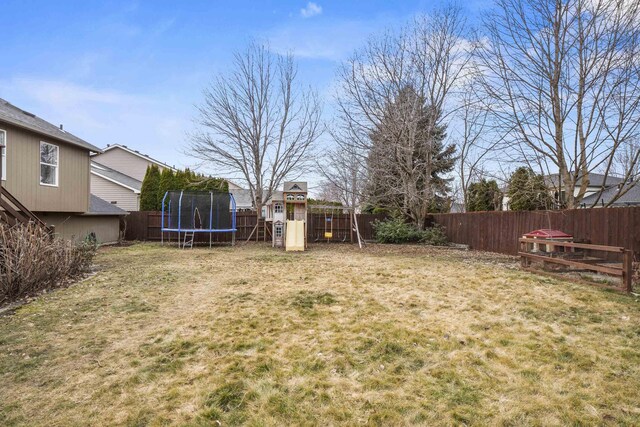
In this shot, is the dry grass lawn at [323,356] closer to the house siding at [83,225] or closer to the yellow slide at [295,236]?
the yellow slide at [295,236]

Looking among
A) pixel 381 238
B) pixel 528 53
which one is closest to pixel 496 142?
pixel 528 53

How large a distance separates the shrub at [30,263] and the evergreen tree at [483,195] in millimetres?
18138

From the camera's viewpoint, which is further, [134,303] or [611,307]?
[134,303]

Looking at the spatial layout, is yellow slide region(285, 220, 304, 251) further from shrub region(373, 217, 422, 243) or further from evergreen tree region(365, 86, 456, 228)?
shrub region(373, 217, 422, 243)

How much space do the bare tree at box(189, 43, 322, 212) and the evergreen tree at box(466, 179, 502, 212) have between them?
371 inches

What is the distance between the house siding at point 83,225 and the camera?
1220 centimetres

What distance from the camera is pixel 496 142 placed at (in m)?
10.6

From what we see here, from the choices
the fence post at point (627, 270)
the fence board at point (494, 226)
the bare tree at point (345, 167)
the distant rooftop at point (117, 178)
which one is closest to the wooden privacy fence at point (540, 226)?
the fence board at point (494, 226)

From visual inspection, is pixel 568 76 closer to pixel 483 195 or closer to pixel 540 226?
pixel 540 226

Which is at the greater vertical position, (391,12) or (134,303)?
(391,12)

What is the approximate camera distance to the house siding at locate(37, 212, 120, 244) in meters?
12.2

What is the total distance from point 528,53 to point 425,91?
5355 millimetres

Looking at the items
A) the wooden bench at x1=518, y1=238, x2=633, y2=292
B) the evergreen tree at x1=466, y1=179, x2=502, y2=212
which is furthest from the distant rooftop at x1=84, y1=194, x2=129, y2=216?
the evergreen tree at x1=466, y1=179, x2=502, y2=212

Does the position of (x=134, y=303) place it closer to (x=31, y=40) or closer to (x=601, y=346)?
(x=601, y=346)
